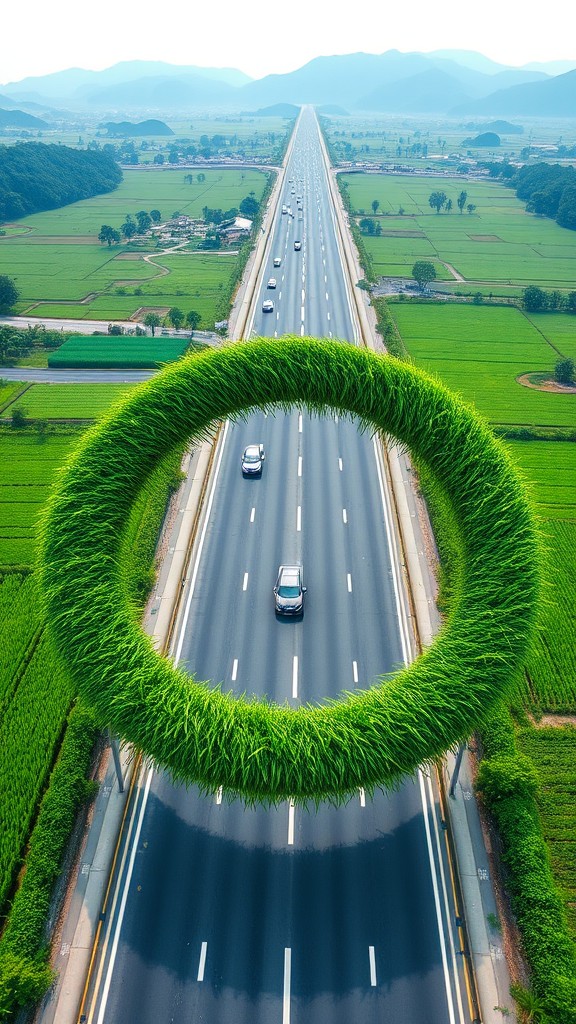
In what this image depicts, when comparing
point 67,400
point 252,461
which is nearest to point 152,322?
point 67,400

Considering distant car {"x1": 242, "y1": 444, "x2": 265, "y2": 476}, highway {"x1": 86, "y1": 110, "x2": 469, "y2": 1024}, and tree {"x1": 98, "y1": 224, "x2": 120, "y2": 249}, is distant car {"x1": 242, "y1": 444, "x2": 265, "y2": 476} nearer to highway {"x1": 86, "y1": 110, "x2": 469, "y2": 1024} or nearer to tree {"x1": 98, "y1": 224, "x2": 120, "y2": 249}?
highway {"x1": 86, "y1": 110, "x2": 469, "y2": 1024}

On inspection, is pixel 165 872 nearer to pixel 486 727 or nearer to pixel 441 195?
pixel 486 727

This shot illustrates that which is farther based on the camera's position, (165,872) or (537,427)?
(537,427)

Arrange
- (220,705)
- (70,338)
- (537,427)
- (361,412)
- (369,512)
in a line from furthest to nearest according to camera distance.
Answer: (70,338)
(537,427)
(369,512)
(361,412)
(220,705)

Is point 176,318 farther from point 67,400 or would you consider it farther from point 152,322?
point 67,400

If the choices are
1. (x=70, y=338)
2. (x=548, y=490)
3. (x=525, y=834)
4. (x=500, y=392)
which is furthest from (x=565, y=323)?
(x=525, y=834)

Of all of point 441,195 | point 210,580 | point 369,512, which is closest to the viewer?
point 210,580

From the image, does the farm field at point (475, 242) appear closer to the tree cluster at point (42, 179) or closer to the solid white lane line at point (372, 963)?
the tree cluster at point (42, 179)
